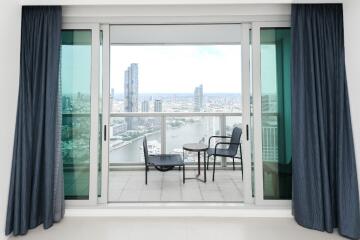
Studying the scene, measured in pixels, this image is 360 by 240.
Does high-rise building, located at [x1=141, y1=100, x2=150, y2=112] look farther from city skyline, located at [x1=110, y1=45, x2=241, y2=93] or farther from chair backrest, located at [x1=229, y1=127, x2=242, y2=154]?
chair backrest, located at [x1=229, y1=127, x2=242, y2=154]

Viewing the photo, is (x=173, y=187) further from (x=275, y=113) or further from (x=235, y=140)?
(x=275, y=113)

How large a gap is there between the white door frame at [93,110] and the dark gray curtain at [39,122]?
0.22 metres

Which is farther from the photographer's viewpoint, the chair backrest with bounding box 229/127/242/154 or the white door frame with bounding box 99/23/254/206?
the chair backrest with bounding box 229/127/242/154

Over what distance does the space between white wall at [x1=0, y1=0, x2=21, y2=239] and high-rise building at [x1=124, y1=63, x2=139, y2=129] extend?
235 cm

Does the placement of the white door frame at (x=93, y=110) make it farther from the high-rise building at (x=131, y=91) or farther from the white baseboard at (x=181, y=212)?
the high-rise building at (x=131, y=91)

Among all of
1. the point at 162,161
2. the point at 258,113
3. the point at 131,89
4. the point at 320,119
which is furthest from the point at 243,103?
the point at 131,89

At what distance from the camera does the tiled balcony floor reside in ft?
10.2

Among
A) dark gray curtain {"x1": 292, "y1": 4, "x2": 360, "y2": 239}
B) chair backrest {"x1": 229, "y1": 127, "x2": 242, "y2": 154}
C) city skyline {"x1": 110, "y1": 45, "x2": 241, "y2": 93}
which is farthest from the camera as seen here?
city skyline {"x1": 110, "y1": 45, "x2": 241, "y2": 93}

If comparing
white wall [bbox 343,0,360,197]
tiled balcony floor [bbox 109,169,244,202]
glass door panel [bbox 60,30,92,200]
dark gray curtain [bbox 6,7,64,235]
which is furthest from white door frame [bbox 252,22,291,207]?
dark gray curtain [bbox 6,7,64,235]

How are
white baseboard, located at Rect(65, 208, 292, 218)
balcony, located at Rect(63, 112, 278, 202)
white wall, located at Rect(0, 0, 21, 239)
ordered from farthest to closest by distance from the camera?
balcony, located at Rect(63, 112, 278, 202)
white baseboard, located at Rect(65, 208, 292, 218)
white wall, located at Rect(0, 0, 21, 239)

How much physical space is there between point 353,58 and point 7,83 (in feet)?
11.2

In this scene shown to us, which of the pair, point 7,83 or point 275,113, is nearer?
point 7,83

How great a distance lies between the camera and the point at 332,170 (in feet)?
7.65

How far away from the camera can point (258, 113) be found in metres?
2.62
